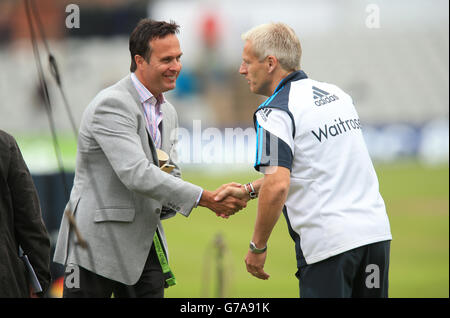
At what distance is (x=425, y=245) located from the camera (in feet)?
36.6

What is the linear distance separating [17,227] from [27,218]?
59 millimetres

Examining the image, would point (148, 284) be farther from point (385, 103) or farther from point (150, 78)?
point (385, 103)

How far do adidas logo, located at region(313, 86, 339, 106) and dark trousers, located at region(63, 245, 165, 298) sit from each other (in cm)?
116

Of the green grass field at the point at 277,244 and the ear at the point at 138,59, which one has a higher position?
the ear at the point at 138,59

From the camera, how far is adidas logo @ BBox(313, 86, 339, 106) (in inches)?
123

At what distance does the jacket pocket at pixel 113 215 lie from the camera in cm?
338

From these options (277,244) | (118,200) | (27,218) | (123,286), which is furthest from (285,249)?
(27,218)

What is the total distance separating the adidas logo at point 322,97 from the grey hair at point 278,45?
0.19 meters

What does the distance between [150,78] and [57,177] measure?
3.36 meters

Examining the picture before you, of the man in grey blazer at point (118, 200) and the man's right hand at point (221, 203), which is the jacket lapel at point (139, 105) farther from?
the man's right hand at point (221, 203)

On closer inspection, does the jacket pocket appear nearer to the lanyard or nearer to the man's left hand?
the lanyard

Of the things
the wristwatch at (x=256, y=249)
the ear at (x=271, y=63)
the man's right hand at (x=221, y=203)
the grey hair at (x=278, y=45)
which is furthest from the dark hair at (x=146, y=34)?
the wristwatch at (x=256, y=249)
